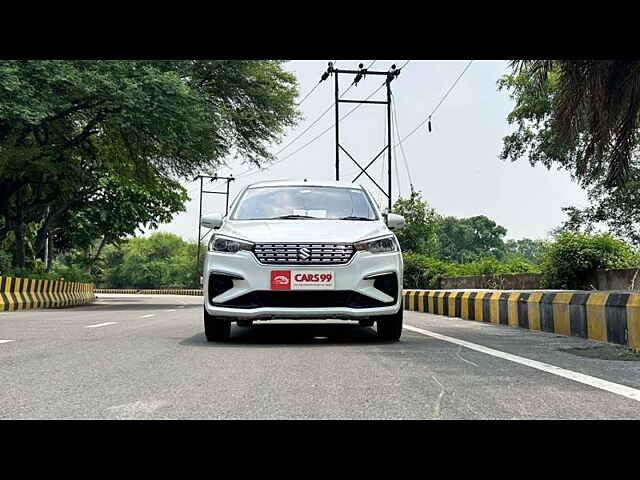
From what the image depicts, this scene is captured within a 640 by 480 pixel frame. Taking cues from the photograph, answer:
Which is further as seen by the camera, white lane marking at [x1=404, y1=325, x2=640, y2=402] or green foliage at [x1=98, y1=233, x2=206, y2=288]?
green foliage at [x1=98, y1=233, x2=206, y2=288]

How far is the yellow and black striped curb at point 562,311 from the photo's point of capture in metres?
7.96

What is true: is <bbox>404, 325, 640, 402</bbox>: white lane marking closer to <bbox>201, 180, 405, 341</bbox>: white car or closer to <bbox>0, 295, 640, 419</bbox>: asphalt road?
<bbox>0, 295, 640, 419</bbox>: asphalt road

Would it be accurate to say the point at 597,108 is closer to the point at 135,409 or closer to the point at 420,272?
the point at 135,409

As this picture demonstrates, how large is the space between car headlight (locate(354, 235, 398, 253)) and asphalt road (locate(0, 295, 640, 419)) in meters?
0.98

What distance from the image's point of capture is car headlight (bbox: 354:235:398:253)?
8000mm

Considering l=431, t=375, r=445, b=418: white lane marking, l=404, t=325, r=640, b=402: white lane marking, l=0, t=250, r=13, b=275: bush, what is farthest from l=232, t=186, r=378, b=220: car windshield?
l=0, t=250, r=13, b=275: bush

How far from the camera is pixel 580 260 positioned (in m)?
20.9

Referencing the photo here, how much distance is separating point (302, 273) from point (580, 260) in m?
15.0

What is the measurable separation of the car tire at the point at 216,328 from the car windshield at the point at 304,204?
119 centimetres

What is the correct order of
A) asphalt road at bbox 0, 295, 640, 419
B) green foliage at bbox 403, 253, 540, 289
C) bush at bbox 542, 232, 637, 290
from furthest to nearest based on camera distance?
green foliage at bbox 403, 253, 540, 289, bush at bbox 542, 232, 637, 290, asphalt road at bbox 0, 295, 640, 419

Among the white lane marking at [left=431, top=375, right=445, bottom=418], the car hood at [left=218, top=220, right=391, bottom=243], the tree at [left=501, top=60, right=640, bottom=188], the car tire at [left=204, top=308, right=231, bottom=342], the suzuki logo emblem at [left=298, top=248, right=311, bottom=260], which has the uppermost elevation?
the tree at [left=501, top=60, right=640, bottom=188]

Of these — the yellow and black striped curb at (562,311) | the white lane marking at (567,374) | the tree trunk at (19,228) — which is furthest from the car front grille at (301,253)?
the tree trunk at (19,228)

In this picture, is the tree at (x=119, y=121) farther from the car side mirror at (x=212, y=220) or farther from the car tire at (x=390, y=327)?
the car tire at (x=390, y=327)

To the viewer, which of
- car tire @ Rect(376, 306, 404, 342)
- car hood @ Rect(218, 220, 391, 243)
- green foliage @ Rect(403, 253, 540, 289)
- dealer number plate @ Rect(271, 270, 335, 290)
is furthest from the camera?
green foliage @ Rect(403, 253, 540, 289)
